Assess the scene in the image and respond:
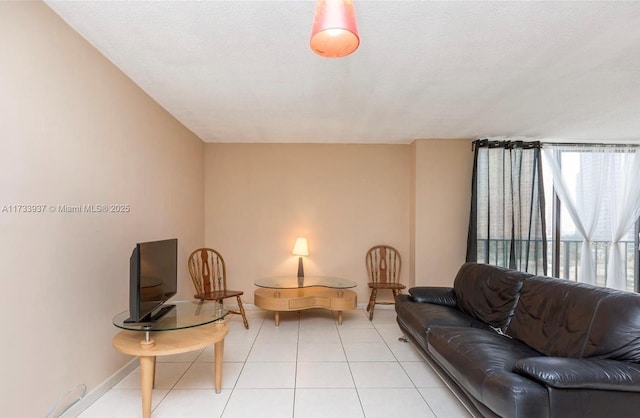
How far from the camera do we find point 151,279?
7.62ft

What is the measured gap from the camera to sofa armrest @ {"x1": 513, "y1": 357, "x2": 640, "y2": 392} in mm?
1564

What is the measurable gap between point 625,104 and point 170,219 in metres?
4.98

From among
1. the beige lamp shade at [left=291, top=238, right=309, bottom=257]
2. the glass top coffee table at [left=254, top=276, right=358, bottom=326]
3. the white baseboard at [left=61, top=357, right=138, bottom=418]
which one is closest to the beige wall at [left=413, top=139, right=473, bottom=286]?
the glass top coffee table at [left=254, top=276, right=358, bottom=326]

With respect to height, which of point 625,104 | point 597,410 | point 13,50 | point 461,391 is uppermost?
point 625,104

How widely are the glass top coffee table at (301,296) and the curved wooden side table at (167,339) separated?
1.50 m

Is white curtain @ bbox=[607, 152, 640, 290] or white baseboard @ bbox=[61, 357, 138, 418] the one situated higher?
white curtain @ bbox=[607, 152, 640, 290]

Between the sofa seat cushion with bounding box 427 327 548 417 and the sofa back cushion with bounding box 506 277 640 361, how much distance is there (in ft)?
0.54

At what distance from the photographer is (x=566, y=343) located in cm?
204

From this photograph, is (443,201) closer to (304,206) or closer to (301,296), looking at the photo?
(304,206)

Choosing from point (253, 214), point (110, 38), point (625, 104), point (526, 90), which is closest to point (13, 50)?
point (110, 38)

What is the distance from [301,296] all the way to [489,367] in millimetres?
2620

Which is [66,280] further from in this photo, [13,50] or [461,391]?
[461,391]

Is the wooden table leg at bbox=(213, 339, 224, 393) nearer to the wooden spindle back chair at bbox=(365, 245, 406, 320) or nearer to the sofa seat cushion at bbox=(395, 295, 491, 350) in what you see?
the sofa seat cushion at bbox=(395, 295, 491, 350)

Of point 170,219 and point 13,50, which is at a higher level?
point 13,50
